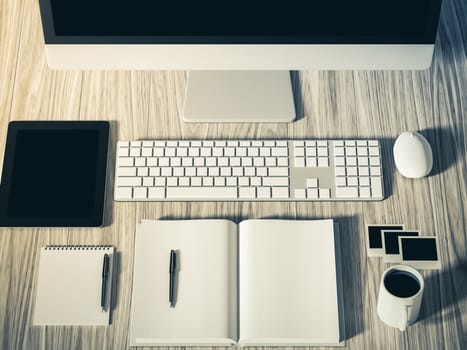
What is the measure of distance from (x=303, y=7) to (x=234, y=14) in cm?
11

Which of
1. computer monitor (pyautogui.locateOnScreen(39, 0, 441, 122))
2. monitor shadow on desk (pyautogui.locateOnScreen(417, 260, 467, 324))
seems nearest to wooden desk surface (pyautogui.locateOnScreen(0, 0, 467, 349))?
monitor shadow on desk (pyautogui.locateOnScreen(417, 260, 467, 324))

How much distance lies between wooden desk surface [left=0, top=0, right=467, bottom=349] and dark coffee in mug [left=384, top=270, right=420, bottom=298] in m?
0.09

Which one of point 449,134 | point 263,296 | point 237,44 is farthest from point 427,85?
point 263,296

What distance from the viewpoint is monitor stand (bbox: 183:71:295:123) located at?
99cm

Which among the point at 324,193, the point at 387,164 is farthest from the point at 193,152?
the point at 387,164

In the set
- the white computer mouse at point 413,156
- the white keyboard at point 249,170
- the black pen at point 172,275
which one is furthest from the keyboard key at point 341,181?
the black pen at point 172,275

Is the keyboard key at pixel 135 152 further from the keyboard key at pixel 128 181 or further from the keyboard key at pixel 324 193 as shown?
the keyboard key at pixel 324 193

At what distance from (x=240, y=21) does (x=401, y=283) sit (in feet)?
1.58

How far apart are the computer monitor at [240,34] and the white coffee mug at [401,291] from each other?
0.36 metres

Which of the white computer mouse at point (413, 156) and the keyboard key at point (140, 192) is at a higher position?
the white computer mouse at point (413, 156)

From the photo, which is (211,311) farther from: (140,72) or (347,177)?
(140,72)

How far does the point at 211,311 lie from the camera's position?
0.83 metres

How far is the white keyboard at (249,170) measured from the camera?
0.92m

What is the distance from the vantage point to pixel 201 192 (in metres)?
0.92
